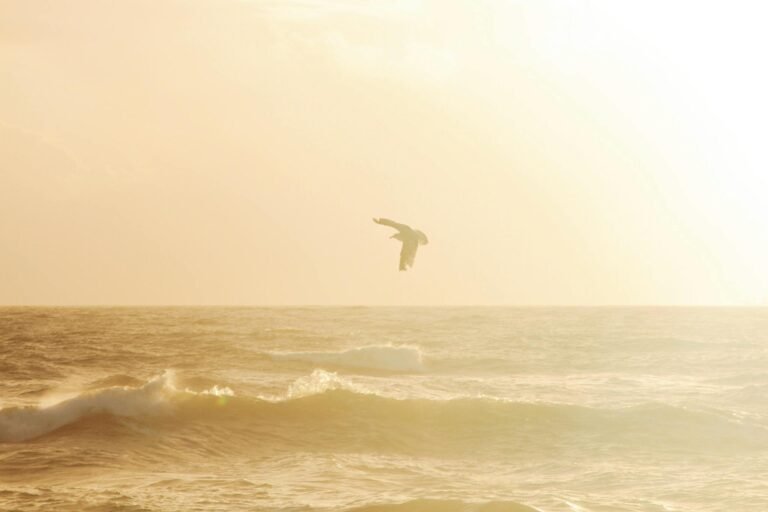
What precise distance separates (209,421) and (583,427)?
27.3 feet

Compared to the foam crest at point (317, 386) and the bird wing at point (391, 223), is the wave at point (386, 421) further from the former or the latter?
the bird wing at point (391, 223)

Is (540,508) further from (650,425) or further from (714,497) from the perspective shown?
(650,425)

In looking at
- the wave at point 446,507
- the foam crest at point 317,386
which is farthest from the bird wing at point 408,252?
the foam crest at point 317,386

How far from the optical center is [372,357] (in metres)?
41.7

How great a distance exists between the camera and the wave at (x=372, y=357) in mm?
39219

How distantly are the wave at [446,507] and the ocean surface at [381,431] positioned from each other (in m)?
0.04

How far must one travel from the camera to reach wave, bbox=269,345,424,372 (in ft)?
129

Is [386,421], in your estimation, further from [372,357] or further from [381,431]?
[372,357]

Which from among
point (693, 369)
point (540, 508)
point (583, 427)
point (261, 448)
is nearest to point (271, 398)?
point (261, 448)

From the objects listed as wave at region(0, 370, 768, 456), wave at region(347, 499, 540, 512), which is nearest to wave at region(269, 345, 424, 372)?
wave at region(0, 370, 768, 456)

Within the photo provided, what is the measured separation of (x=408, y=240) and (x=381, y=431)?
8598 millimetres

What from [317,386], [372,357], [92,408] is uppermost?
[372,357]

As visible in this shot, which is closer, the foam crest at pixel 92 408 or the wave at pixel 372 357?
the foam crest at pixel 92 408

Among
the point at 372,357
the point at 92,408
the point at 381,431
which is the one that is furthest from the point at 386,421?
the point at 372,357
